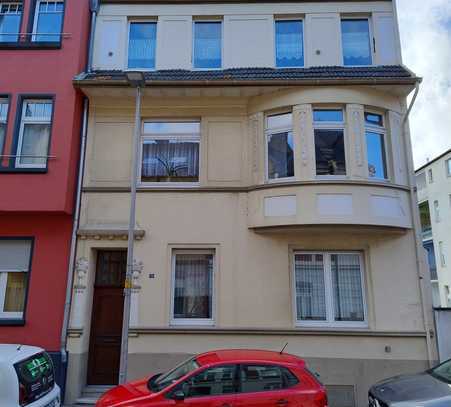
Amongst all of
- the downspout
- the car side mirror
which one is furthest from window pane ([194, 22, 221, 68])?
the car side mirror

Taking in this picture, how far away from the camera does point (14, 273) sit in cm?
873

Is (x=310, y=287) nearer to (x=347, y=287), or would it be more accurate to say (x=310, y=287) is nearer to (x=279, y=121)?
(x=347, y=287)

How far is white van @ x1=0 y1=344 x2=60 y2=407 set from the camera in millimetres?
4562

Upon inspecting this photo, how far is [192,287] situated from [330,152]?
462 cm

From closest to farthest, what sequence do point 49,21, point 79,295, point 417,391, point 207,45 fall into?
point 417,391, point 79,295, point 49,21, point 207,45

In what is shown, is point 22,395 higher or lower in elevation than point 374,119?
lower

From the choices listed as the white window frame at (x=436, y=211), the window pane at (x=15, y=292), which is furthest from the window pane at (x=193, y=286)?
the white window frame at (x=436, y=211)

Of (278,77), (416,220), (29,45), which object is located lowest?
(416,220)

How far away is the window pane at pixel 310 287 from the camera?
854cm

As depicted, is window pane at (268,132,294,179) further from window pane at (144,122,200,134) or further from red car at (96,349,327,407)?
red car at (96,349,327,407)

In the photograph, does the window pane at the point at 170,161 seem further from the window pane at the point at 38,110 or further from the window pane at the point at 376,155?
the window pane at the point at 376,155

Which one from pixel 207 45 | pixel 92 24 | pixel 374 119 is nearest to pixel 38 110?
pixel 92 24

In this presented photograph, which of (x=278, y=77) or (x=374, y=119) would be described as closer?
(x=278, y=77)

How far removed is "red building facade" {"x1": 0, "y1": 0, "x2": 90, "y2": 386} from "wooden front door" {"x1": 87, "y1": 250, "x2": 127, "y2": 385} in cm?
84
